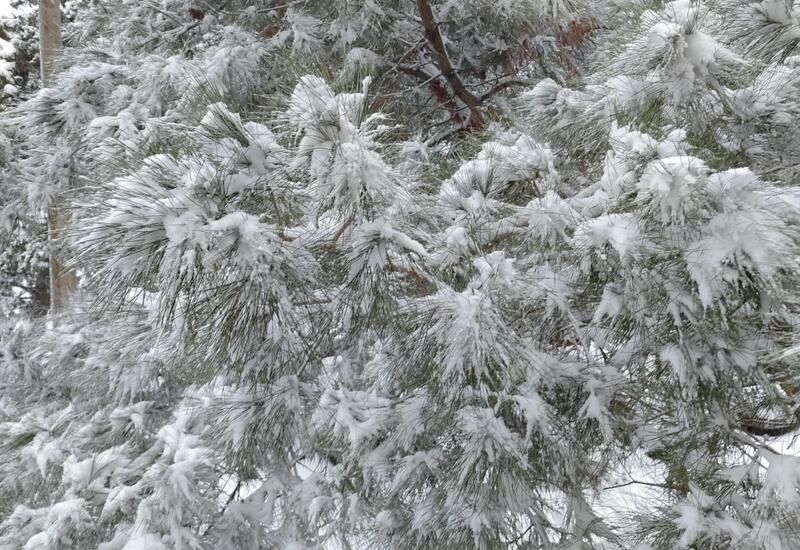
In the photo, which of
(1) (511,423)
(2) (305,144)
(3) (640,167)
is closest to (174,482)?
(1) (511,423)

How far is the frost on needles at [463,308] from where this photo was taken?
1.02 m

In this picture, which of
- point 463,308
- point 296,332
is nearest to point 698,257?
point 463,308

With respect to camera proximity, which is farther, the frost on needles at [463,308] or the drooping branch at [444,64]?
the drooping branch at [444,64]

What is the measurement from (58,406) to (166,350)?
1353mm

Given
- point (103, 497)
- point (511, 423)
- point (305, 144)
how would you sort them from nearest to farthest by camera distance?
point (305, 144) < point (511, 423) < point (103, 497)

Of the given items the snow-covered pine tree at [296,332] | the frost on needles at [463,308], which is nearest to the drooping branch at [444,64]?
the snow-covered pine tree at [296,332]

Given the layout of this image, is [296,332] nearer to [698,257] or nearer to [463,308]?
[463,308]

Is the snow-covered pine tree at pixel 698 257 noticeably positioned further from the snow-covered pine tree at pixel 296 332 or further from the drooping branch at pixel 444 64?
the drooping branch at pixel 444 64

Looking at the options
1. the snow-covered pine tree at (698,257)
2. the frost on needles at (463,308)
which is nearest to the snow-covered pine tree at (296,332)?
the frost on needles at (463,308)

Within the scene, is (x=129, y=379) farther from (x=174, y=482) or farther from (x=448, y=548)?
(x=448, y=548)

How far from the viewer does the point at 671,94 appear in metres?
1.21

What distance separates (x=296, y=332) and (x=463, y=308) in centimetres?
36

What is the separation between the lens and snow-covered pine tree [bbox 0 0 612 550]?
104cm

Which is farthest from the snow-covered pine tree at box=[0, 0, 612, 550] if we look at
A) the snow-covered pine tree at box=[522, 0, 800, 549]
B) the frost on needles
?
the snow-covered pine tree at box=[522, 0, 800, 549]
